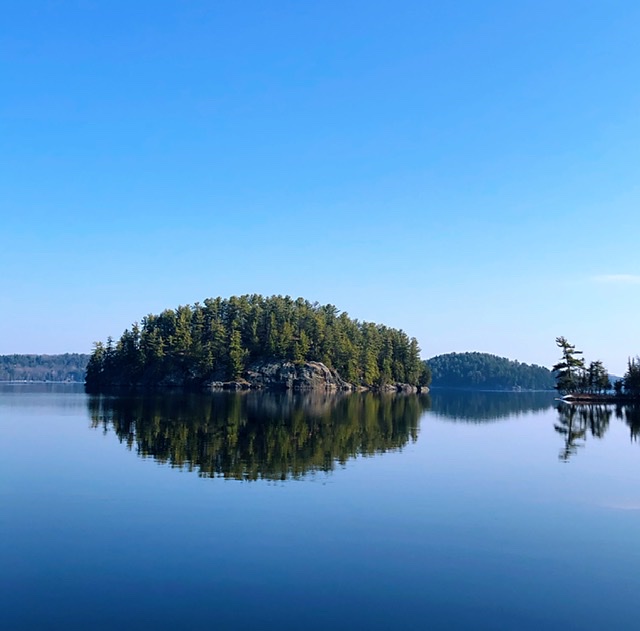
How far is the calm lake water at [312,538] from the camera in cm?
1666

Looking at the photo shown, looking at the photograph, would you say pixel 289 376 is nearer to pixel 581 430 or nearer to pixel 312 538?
pixel 581 430

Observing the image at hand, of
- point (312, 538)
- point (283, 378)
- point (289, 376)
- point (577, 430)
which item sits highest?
point (289, 376)

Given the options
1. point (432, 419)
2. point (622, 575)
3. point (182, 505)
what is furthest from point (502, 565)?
point (432, 419)

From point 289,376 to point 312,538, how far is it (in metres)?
170

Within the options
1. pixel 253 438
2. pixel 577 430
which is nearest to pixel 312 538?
pixel 253 438

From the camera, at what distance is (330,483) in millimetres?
34312

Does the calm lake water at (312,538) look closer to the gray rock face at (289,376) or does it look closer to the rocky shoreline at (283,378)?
the rocky shoreline at (283,378)

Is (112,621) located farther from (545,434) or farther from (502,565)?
(545,434)

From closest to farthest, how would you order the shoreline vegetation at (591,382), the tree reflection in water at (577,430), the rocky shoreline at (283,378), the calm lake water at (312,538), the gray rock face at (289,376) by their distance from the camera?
the calm lake water at (312,538) → the tree reflection in water at (577,430) → the shoreline vegetation at (591,382) → the rocky shoreline at (283,378) → the gray rock face at (289,376)

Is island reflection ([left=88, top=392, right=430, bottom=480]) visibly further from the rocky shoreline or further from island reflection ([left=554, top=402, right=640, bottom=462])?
the rocky shoreline

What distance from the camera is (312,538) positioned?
76.9 feet

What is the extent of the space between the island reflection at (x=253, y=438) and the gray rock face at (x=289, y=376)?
105m

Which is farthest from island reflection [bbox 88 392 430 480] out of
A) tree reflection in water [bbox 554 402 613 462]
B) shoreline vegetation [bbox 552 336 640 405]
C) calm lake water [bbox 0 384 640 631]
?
shoreline vegetation [bbox 552 336 640 405]

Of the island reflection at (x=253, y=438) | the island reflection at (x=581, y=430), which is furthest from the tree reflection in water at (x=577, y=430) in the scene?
the island reflection at (x=253, y=438)
